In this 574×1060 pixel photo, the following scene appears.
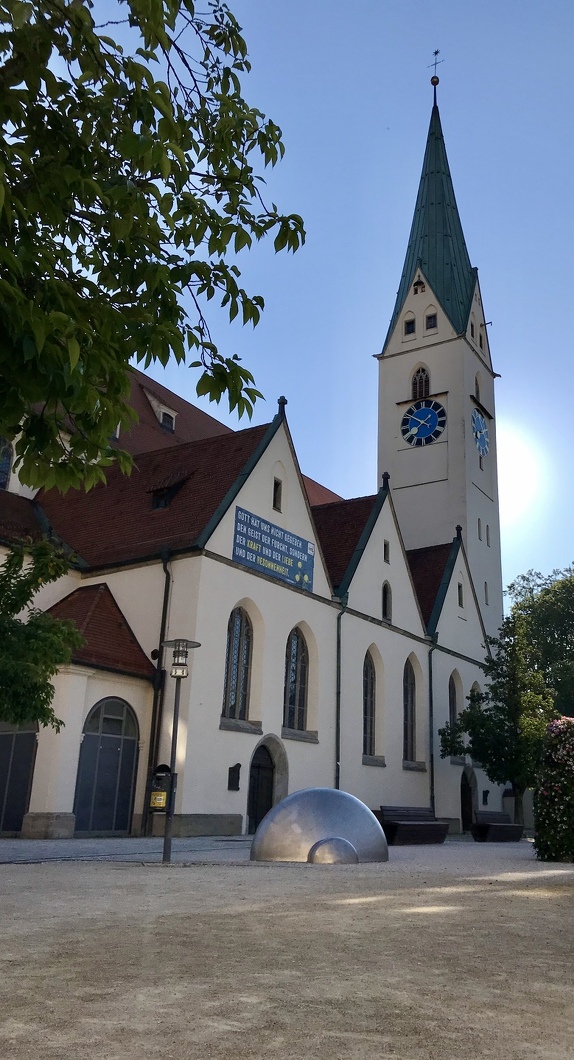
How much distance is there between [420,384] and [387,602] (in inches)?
785

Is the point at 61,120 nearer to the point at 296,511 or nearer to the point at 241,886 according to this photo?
the point at 241,886

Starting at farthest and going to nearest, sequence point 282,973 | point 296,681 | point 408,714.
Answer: point 408,714 → point 296,681 → point 282,973

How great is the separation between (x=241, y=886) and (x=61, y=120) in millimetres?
7937

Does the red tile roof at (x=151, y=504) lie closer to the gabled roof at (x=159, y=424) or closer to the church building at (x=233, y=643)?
the church building at (x=233, y=643)

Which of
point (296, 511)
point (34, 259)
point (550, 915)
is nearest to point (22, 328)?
point (34, 259)

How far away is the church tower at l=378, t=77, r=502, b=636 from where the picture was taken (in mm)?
45969

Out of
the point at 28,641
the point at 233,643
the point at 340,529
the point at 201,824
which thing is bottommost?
the point at 201,824

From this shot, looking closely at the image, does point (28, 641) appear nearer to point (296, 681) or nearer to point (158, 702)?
point (158, 702)

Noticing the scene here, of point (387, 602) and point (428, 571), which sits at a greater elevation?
point (428, 571)

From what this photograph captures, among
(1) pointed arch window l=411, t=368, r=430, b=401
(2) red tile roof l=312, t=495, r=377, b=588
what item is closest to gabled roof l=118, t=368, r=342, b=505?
(2) red tile roof l=312, t=495, r=377, b=588

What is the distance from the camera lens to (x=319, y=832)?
13477mm

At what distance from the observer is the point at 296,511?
2858 centimetres

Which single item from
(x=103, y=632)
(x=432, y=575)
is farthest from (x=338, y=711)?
(x=432, y=575)

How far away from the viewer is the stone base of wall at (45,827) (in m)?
20.3
